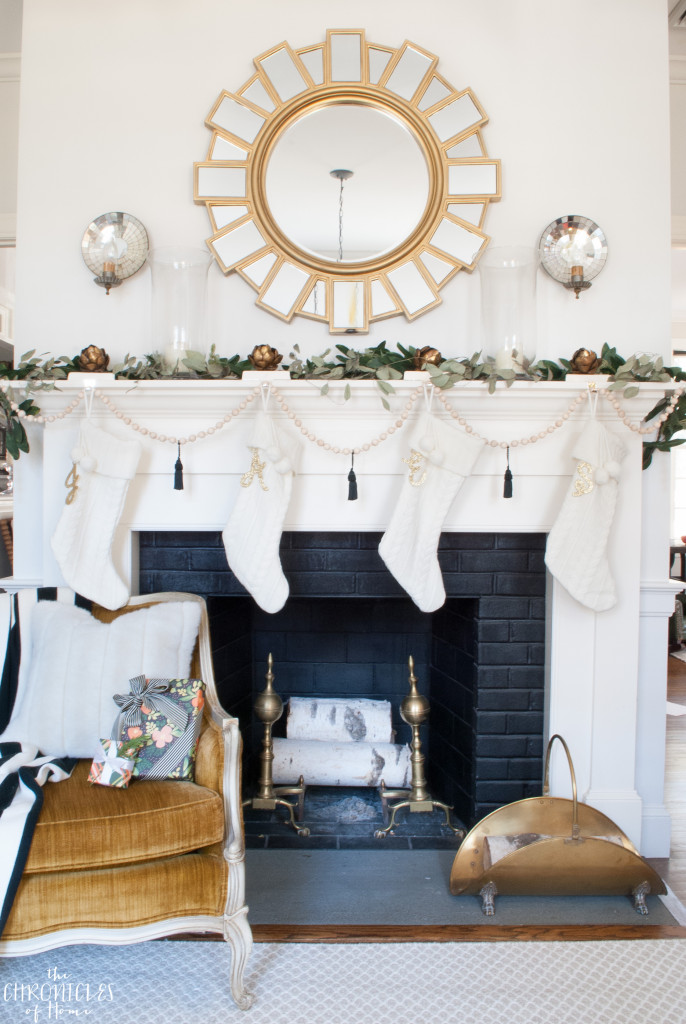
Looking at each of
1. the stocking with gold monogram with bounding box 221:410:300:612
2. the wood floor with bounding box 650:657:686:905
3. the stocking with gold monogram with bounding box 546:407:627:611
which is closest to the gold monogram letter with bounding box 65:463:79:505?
the stocking with gold monogram with bounding box 221:410:300:612

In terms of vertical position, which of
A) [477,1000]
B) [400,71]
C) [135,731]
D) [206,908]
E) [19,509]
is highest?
[400,71]

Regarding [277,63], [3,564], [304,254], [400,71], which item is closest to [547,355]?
[304,254]

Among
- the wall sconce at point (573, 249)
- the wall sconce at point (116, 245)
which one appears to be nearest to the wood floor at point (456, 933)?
the wall sconce at point (573, 249)

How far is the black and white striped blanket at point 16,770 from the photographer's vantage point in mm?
1427

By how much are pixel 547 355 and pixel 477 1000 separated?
1.70 m

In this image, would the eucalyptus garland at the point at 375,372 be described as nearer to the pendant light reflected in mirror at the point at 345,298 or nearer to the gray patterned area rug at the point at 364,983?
the pendant light reflected in mirror at the point at 345,298

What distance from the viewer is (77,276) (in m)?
2.29

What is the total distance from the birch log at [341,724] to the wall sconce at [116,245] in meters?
1.53

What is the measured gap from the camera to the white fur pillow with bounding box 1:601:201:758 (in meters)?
1.82

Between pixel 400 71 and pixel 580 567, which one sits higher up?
pixel 400 71

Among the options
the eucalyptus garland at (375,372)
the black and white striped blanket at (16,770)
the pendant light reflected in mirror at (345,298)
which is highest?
the pendant light reflected in mirror at (345,298)

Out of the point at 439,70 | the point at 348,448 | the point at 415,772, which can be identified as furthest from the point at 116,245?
the point at 415,772

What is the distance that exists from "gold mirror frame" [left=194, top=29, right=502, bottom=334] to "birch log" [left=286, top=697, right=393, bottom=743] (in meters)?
1.28

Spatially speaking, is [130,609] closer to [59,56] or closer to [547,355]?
[547,355]
